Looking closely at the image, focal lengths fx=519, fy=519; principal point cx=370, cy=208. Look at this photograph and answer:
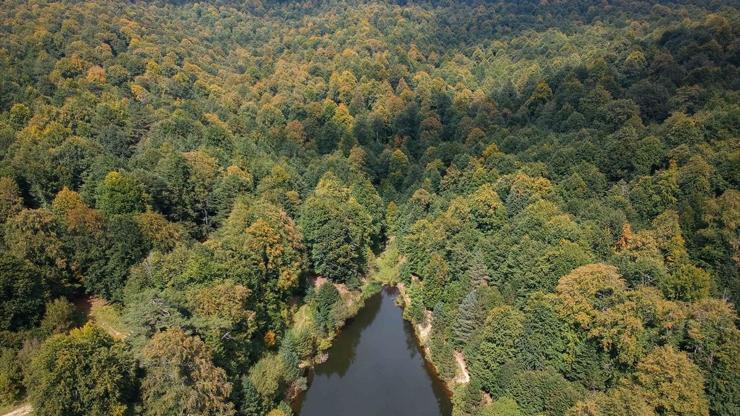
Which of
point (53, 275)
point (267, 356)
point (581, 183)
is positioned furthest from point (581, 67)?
point (53, 275)

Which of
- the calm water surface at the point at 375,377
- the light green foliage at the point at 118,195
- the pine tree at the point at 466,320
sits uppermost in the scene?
the light green foliage at the point at 118,195

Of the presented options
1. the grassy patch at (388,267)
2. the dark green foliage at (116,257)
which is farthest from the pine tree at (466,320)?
the dark green foliage at (116,257)

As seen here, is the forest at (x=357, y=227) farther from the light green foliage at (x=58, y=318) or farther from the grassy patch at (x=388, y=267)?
the grassy patch at (x=388, y=267)

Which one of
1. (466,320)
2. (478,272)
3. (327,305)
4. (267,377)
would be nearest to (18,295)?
(267,377)

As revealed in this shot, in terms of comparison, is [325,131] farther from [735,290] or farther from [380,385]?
[735,290]

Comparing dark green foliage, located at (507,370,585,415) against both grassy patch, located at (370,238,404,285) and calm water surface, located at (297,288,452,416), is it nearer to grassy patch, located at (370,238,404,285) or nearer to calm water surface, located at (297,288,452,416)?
calm water surface, located at (297,288,452,416)

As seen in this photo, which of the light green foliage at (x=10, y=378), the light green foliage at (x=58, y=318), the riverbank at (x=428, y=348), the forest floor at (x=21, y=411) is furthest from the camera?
the riverbank at (x=428, y=348)

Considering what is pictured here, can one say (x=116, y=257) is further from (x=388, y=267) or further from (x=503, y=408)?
(x=503, y=408)
